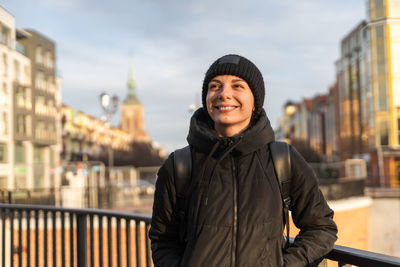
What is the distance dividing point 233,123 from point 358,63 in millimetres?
47481

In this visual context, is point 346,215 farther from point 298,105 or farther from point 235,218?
point 298,105

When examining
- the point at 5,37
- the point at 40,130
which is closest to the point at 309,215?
the point at 5,37

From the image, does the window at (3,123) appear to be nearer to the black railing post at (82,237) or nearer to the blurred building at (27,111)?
the blurred building at (27,111)

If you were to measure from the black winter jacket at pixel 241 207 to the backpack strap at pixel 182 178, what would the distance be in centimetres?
3

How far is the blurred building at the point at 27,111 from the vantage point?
4045 cm

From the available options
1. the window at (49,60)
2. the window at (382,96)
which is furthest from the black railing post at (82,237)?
the window at (49,60)

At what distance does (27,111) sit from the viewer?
4469 centimetres

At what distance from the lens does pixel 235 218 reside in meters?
1.95

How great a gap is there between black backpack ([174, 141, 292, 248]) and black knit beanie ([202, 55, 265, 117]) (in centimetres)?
25

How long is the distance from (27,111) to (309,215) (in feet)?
152

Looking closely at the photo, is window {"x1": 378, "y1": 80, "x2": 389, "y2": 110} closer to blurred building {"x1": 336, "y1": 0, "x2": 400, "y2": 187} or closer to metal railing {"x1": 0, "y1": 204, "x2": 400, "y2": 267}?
blurred building {"x1": 336, "y1": 0, "x2": 400, "y2": 187}

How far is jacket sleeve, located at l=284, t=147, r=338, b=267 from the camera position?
80.7 inches

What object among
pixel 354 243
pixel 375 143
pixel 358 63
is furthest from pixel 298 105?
pixel 354 243

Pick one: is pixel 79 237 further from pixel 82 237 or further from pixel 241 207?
pixel 241 207
